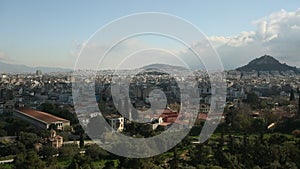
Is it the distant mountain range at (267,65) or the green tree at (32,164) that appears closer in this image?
the green tree at (32,164)

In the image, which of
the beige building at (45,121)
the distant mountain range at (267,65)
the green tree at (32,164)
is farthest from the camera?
the distant mountain range at (267,65)

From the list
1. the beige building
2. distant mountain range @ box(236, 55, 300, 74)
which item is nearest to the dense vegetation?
the beige building

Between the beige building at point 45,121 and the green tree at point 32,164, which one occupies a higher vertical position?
the green tree at point 32,164

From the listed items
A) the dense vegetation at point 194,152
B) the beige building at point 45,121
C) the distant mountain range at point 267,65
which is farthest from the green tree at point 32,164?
the distant mountain range at point 267,65

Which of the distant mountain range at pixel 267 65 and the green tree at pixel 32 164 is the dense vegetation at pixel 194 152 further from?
the distant mountain range at pixel 267 65

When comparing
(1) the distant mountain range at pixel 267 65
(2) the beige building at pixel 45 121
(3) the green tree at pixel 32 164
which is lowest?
(2) the beige building at pixel 45 121

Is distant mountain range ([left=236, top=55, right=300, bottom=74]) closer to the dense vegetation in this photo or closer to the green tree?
the dense vegetation

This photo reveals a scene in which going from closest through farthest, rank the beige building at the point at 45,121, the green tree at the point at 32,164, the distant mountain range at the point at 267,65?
the green tree at the point at 32,164, the beige building at the point at 45,121, the distant mountain range at the point at 267,65

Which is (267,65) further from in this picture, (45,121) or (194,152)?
(194,152)
